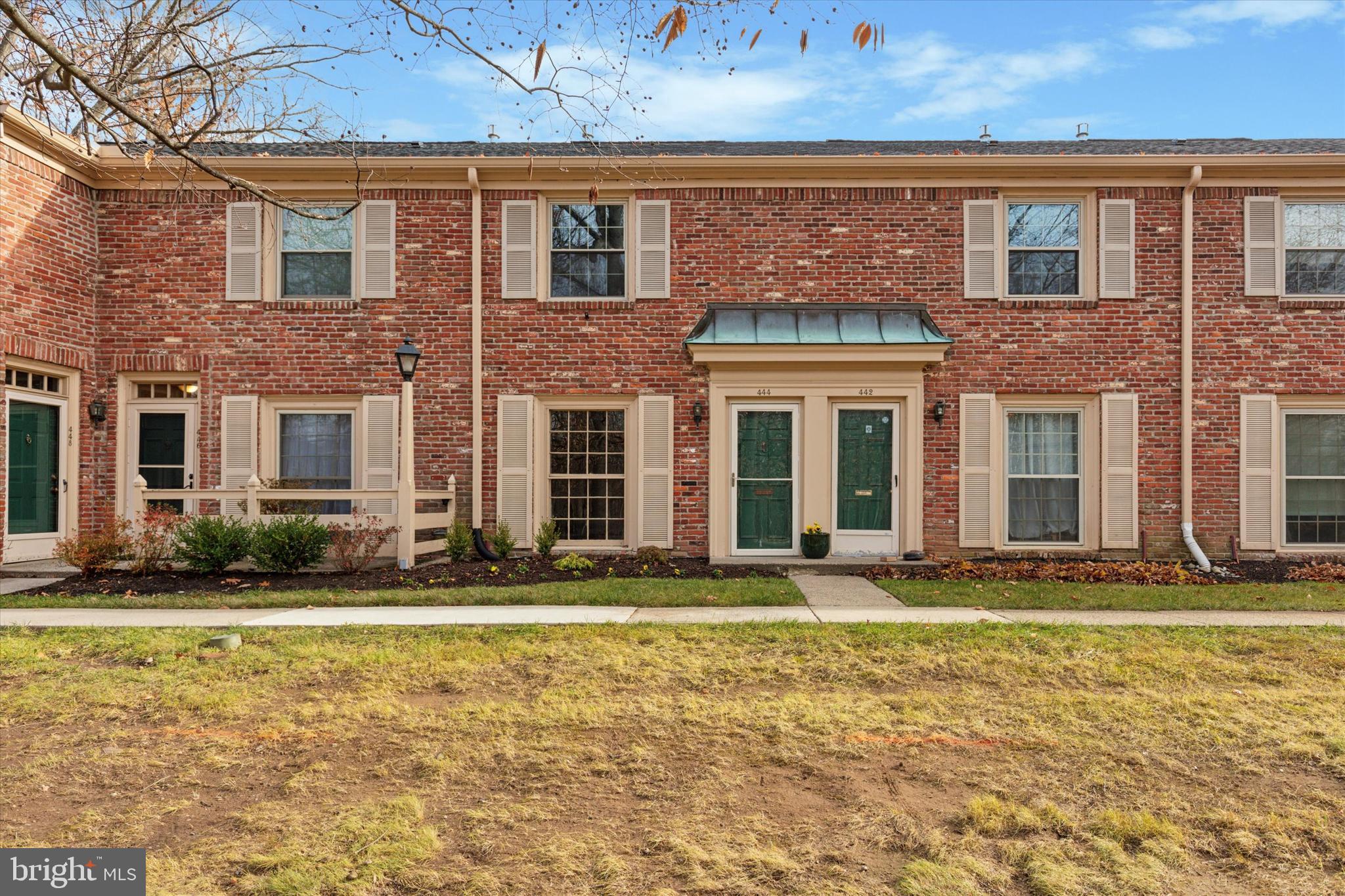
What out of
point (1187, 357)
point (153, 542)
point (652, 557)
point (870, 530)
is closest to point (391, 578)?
point (153, 542)

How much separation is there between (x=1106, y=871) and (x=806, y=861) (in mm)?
1022

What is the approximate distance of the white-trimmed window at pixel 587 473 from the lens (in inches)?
456

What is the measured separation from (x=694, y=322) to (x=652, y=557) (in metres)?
3.32

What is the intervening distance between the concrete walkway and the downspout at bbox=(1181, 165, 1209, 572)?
3.46 metres

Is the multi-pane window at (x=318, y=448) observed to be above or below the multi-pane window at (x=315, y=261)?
below

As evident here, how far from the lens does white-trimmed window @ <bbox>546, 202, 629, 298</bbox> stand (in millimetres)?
11578

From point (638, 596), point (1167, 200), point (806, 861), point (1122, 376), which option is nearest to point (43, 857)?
point (806, 861)

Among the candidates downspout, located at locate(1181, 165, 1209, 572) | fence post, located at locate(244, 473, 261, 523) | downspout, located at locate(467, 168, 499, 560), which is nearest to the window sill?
downspout, located at locate(467, 168, 499, 560)

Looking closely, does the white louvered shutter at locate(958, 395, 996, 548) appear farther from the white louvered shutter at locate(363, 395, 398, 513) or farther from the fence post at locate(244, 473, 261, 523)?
the fence post at locate(244, 473, 261, 523)

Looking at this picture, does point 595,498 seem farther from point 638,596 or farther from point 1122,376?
point 1122,376

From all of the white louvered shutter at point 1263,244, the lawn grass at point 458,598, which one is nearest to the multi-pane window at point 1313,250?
the white louvered shutter at point 1263,244

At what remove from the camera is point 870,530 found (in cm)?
1115

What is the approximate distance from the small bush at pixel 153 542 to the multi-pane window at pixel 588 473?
4.63 meters

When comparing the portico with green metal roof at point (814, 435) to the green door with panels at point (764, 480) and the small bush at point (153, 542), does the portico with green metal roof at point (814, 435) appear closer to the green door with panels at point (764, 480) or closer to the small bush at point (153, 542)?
the green door with panels at point (764, 480)
